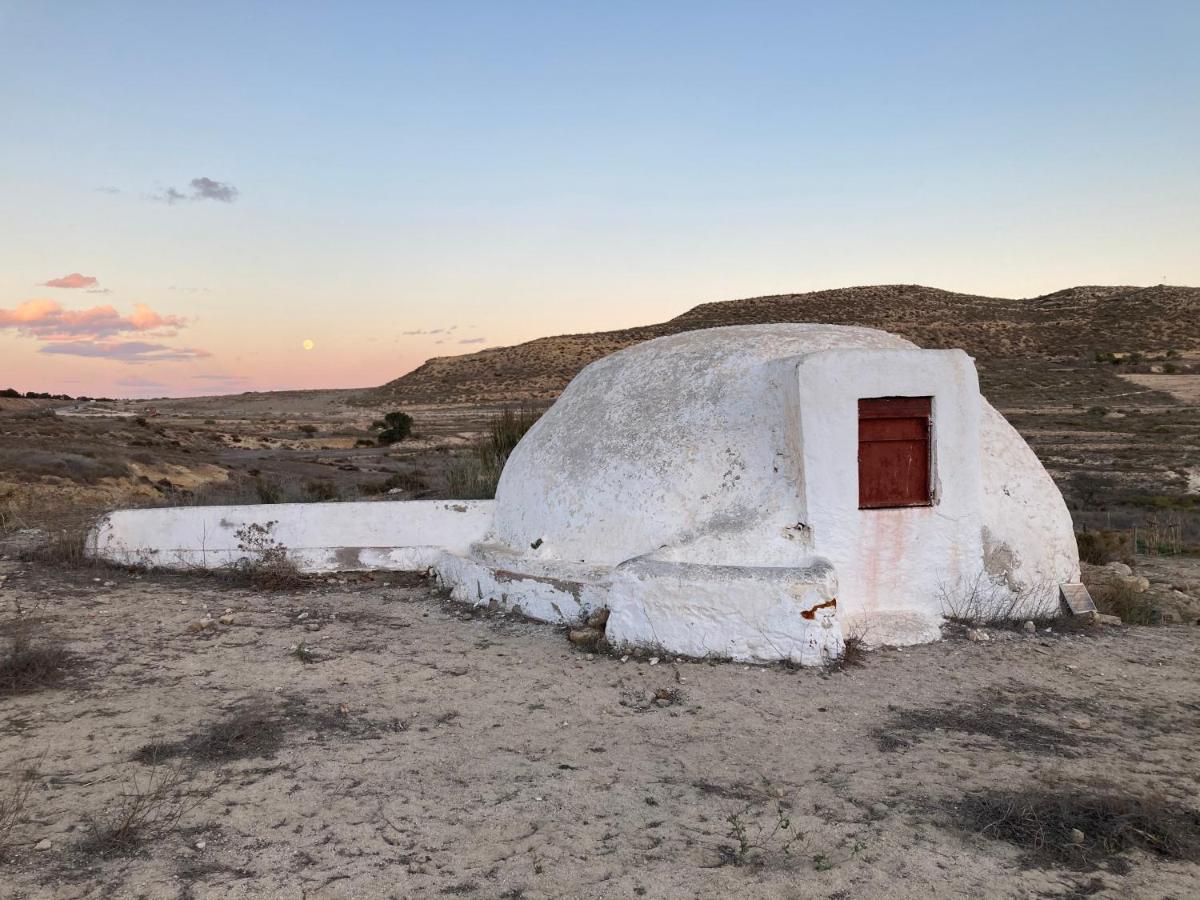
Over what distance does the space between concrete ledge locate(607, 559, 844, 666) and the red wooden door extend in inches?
29.4

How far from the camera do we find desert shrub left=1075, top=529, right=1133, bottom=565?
34.3 ft

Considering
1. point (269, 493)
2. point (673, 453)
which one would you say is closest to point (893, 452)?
point (673, 453)

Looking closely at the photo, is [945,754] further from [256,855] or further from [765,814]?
[256,855]

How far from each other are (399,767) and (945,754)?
2970 millimetres

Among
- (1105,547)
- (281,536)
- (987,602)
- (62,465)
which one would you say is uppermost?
(62,465)

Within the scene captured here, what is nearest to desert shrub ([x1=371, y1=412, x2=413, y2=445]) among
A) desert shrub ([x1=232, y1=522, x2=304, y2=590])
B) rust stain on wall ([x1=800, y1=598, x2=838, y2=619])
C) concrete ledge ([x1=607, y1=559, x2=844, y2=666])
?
desert shrub ([x1=232, y1=522, x2=304, y2=590])

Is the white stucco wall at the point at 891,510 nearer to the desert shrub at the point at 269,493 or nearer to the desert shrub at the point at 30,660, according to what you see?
the desert shrub at the point at 30,660

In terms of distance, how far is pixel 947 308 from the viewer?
4938cm

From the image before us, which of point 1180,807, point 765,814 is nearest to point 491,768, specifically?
point 765,814

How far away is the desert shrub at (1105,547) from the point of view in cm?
1045

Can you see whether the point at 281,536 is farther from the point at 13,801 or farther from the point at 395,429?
the point at 395,429

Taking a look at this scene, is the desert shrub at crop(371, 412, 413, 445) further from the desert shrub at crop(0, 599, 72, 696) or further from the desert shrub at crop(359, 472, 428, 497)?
the desert shrub at crop(0, 599, 72, 696)

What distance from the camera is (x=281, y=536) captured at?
8844 mm

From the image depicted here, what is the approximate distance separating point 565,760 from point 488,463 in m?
7.59
